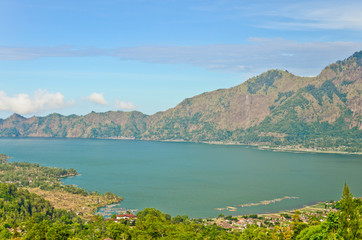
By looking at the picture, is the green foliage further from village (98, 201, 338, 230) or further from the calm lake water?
village (98, 201, 338, 230)

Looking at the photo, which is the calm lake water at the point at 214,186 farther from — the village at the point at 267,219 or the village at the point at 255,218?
the village at the point at 267,219

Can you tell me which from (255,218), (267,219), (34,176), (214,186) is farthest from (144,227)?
(34,176)

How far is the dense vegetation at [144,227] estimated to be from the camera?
43912 mm

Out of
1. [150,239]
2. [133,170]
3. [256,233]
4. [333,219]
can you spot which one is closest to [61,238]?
[150,239]

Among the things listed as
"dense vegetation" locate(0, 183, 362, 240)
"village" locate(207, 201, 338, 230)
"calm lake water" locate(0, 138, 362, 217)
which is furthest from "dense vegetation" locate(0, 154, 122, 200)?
"village" locate(207, 201, 338, 230)

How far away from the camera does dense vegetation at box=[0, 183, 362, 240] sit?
43912 millimetres

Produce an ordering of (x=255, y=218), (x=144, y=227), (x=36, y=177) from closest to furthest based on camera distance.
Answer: (x=144, y=227), (x=255, y=218), (x=36, y=177)

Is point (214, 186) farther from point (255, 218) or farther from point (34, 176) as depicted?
point (34, 176)

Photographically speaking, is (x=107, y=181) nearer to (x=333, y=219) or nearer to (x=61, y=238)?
(x=61, y=238)

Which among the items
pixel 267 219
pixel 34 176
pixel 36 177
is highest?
pixel 267 219

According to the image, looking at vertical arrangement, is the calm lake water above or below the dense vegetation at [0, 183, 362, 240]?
below

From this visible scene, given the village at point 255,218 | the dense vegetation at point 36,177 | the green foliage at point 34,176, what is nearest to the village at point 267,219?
the village at point 255,218

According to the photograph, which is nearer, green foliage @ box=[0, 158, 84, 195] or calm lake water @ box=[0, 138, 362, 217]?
calm lake water @ box=[0, 138, 362, 217]

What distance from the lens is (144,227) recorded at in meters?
67.2
